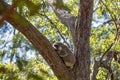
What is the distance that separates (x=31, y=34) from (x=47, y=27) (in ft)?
18.4

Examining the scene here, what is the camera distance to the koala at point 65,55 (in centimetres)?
436

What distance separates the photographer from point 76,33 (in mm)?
4883

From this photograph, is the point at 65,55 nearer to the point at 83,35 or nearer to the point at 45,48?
the point at 45,48

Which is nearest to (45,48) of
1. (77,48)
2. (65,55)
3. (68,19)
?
(65,55)

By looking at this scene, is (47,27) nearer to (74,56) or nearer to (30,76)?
(74,56)

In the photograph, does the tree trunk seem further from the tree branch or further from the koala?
the tree branch

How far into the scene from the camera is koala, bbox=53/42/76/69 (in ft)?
14.3

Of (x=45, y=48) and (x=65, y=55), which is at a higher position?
(x=45, y=48)

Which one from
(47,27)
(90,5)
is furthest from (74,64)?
(47,27)

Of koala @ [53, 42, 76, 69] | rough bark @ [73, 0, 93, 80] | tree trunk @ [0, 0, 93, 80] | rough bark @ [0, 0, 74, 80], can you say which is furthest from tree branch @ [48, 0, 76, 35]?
rough bark @ [0, 0, 74, 80]

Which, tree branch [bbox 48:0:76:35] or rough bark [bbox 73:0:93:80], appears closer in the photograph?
rough bark [bbox 73:0:93:80]

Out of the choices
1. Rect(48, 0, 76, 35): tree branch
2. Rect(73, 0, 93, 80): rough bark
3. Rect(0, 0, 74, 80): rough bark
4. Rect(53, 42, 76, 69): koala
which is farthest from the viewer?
Rect(48, 0, 76, 35): tree branch

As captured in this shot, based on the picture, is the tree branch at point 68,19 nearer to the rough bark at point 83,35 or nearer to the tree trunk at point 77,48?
the tree trunk at point 77,48

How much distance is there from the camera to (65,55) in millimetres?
4414
